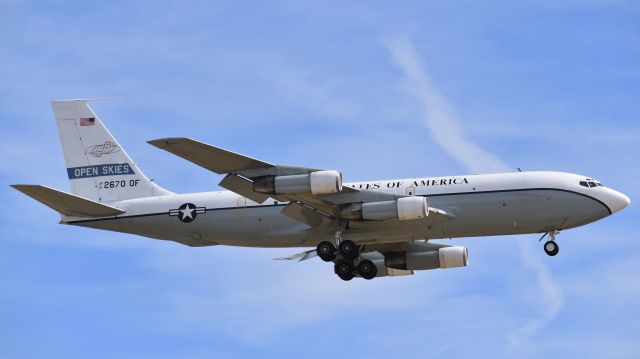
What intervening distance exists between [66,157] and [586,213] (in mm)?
27570

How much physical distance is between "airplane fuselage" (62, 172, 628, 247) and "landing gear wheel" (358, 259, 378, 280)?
172 inches

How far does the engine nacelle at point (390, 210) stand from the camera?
52.0 m

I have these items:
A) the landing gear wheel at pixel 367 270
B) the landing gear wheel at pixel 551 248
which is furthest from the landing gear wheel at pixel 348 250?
the landing gear wheel at pixel 551 248

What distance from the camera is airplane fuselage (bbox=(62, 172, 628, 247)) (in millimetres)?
53625

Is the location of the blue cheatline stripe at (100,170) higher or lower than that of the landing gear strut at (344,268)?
higher

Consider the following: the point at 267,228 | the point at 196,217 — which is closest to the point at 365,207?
the point at 267,228

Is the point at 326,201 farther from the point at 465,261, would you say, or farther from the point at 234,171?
the point at 465,261

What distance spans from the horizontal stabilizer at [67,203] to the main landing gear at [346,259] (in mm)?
11000

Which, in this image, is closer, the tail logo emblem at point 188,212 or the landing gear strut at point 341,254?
the landing gear strut at point 341,254

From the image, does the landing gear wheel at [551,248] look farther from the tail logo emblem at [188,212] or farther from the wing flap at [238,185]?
the tail logo emblem at [188,212]

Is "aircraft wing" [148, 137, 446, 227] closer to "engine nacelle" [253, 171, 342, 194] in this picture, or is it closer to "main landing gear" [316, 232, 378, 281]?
Answer: "engine nacelle" [253, 171, 342, 194]

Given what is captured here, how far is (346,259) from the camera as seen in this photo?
55031 millimetres

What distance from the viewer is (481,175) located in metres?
54.6

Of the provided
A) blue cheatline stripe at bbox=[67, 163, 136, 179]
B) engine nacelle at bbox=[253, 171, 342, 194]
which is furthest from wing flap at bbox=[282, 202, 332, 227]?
blue cheatline stripe at bbox=[67, 163, 136, 179]
